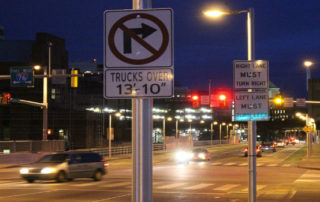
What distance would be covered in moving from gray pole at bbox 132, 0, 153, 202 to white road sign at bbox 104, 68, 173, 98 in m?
0.13

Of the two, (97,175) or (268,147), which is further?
(268,147)

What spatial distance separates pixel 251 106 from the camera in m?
9.57

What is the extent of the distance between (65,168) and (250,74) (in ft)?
58.5

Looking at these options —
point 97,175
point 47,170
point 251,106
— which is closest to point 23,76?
point 47,170

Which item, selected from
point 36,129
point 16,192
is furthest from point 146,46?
point 36,129

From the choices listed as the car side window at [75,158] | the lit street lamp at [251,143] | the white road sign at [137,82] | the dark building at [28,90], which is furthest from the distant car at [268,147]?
the white road sign at [137,82]

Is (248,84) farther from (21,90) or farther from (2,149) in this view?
(21,90)

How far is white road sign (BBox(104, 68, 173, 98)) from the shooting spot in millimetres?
4496

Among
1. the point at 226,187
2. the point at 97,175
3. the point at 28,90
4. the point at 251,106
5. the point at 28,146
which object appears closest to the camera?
the point at 251,106

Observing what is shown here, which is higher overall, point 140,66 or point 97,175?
point 140,66

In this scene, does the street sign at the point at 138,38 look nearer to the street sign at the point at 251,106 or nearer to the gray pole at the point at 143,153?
the gray pole at the point at 143,153

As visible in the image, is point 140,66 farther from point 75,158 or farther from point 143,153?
point 75,158

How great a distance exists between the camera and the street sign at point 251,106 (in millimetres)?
9492

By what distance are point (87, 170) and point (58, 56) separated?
70654 millimetres
